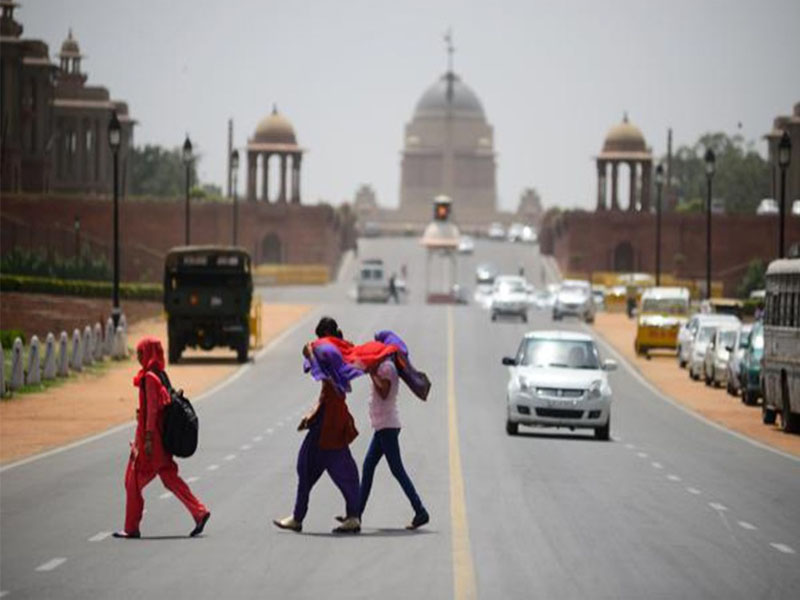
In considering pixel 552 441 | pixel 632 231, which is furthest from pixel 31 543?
pixel 632 231

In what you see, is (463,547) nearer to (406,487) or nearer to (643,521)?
(406,487)

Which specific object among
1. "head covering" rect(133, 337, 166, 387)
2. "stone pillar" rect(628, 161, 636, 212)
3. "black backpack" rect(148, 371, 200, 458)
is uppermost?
"stone pillar" rect(628, 161, 636, 212)

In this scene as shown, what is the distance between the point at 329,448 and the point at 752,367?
2536cm

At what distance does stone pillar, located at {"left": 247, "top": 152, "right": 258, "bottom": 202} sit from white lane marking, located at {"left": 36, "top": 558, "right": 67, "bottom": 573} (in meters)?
120

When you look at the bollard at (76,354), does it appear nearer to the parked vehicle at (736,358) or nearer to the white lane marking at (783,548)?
the parked vehicle at (736,358)

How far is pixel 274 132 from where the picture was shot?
142 metres

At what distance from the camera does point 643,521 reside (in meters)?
19.8

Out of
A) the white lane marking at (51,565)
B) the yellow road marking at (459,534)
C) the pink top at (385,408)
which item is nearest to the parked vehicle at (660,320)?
the yellow road marking at (459,534)

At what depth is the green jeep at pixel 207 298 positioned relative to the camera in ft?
176

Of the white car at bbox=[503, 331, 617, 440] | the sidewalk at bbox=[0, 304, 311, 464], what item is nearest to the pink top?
the sidewalk at bbox=[0, 304, 311, 464]

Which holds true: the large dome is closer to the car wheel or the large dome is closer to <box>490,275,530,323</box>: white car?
<box>490,275,530,323</box>: white car

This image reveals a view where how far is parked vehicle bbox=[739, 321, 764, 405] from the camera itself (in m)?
41.6

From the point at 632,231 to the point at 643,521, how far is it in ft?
379

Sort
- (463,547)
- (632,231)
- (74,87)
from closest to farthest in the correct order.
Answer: (463,547), (632,231), (74,87)
